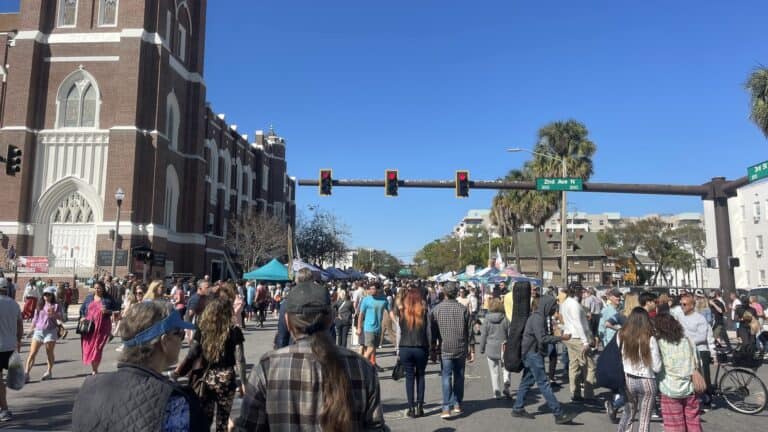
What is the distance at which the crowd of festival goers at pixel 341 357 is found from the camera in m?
2.33

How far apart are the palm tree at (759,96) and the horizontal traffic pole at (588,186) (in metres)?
3.53

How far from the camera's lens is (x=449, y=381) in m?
8.07

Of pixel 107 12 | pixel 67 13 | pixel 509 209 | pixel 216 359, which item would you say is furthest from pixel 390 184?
pixel 67 13

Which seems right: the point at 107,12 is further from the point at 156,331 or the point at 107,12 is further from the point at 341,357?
the point at 341,357

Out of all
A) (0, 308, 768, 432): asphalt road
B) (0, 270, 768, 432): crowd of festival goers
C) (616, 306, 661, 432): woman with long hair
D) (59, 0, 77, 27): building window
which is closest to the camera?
(0, 270, 768, 432): crowd of festival goers

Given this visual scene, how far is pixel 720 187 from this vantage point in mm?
20328

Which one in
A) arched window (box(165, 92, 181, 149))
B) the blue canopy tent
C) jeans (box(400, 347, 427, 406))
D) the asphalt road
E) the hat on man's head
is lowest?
the asphalt road

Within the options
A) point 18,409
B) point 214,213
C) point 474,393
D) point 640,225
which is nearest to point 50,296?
point 18,409

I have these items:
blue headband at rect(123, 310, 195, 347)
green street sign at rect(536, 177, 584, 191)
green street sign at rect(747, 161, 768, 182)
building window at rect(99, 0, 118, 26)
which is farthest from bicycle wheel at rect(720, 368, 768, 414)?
building window at rect(99, 0, 118, 26)

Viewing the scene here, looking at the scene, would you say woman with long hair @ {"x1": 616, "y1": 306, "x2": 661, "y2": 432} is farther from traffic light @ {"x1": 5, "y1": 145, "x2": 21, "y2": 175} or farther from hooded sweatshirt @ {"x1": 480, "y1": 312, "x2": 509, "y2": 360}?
traffic light @ {"x1": 5, "y1": 145, "x2": 21, "y2": 175}

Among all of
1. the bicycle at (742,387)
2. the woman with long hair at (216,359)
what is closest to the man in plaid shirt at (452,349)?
the woman with long hair at (216,359)

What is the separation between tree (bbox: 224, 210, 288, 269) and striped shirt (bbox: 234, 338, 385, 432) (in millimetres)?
48579

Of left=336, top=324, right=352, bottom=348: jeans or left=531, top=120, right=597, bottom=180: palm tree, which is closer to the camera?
left=336, top=324, right=352, bottom=348: jeans

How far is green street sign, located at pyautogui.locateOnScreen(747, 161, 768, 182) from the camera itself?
17.6 metres
